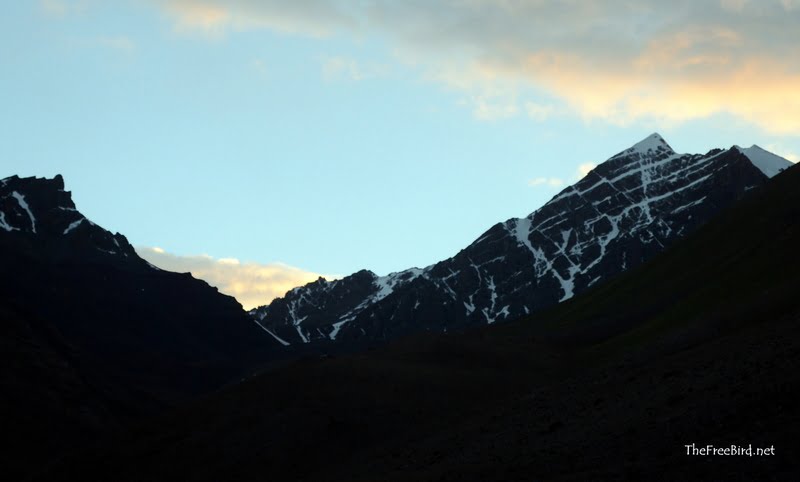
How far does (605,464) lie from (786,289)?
50.1 meters

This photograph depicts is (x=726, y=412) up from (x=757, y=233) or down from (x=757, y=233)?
down

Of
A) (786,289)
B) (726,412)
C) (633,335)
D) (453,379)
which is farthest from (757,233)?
(726,412)

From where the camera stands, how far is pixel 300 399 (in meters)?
90.0

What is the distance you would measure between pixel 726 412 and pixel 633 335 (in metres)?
73.4

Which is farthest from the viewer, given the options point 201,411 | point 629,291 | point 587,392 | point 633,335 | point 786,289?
point 629,291

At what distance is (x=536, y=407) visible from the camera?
72.8 m

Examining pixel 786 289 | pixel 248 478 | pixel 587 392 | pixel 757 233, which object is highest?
pixel 757 233

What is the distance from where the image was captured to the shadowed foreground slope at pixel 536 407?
146ft

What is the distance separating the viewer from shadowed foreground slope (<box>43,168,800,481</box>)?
44.4 metres

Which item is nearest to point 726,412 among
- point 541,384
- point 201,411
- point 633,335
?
point 541,384

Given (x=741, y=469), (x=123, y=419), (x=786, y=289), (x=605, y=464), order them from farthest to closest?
(x=123, y=419) → (x=786, y=289) → (x=605, y=464) → (x=741, y=469)

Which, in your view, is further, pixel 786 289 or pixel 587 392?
pixel 786 289

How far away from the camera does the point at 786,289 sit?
85.3m

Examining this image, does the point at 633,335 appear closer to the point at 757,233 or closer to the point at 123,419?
the point at 757,233
